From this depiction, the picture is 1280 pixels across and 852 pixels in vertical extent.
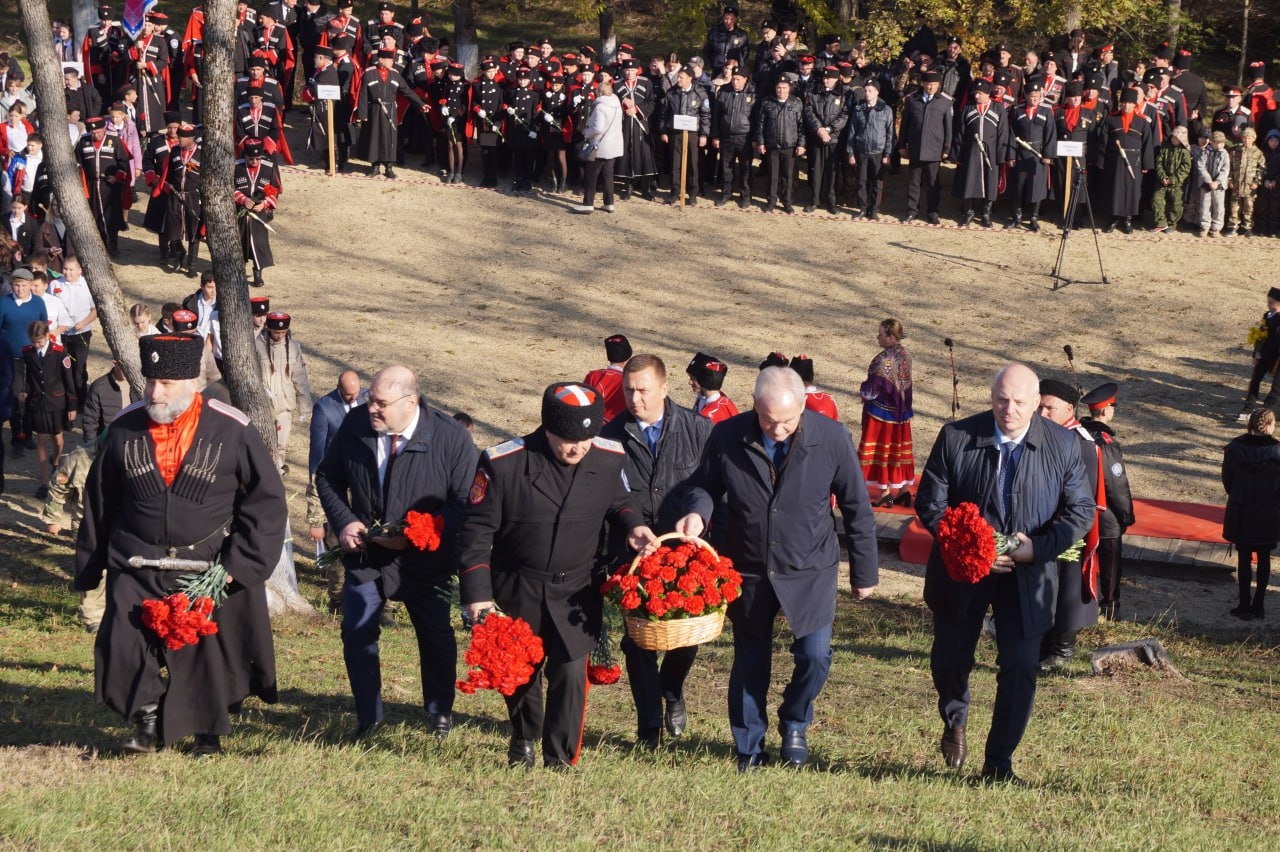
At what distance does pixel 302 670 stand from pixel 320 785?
2.83 m

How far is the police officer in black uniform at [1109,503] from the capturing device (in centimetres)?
959

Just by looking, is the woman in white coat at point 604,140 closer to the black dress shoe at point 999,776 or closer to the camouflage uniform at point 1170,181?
the camouflage uniform at point 1170,181

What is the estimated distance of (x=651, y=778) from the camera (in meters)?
6.02

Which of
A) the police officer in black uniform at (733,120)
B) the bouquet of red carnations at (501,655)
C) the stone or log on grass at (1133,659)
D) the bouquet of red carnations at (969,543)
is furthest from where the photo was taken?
the police officer in black uniform at (733,120)

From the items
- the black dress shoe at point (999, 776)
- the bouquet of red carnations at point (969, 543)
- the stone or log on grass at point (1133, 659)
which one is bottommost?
the stone or log on grass at point (1133, 659)

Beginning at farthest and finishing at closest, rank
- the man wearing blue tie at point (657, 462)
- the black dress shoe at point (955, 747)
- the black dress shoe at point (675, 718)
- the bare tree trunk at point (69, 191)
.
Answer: the bare tree trunk at point (69, 191) < the black dress shoe at point (675, 718) < the man wearing blue tie at point (657, 462) < the black dress shoe at point (955, 747)

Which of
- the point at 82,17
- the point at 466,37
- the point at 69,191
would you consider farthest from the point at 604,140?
the point at 69,191

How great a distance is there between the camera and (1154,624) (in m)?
10.4

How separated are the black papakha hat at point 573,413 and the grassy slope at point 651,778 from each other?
4.59 ft

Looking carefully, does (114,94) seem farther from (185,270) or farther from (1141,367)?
(1141,367)

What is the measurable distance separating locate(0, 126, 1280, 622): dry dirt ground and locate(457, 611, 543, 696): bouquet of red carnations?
26.4 ft

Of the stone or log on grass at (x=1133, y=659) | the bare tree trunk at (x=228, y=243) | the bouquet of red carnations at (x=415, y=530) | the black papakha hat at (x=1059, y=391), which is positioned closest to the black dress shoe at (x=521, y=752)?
the bouquet of red carnations at (x=415, y=530)

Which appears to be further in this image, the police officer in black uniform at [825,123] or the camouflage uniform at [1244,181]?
the police officer in black uniform at [825,123]

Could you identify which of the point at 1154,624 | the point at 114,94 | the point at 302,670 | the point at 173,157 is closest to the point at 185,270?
the point at 173,157
